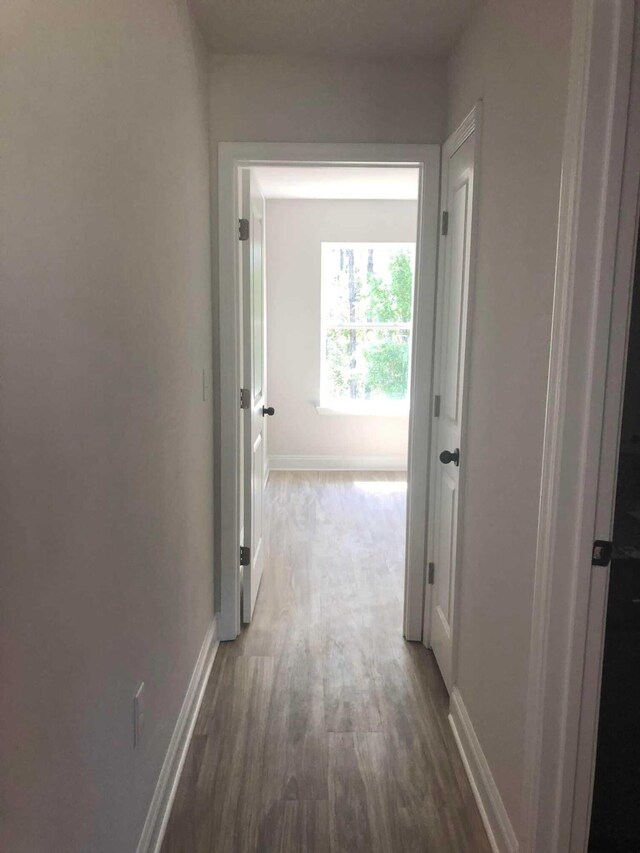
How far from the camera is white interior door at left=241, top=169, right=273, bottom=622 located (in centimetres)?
284

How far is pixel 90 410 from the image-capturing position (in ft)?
3.98

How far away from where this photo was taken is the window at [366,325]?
19.2ft

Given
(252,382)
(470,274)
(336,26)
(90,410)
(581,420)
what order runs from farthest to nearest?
(252,382), (336,26), (470,274), (581,420), (90,410)

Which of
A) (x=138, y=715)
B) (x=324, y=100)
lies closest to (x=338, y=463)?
(x=324, y=100)

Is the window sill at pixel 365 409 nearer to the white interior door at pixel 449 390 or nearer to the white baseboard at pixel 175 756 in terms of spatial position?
the white interior door at pixel 449 390

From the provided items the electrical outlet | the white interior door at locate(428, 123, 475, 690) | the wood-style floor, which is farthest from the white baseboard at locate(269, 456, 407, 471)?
the electrical outlet

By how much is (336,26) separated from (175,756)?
243 centimetres

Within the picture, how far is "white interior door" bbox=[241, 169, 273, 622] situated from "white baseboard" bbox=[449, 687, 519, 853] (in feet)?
3.66

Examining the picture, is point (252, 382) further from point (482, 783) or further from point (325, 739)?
point (482, 783)

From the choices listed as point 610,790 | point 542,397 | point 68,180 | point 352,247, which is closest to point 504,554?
point 542,397

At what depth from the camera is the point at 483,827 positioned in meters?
1.84

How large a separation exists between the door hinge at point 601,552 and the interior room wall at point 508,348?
0.17 metres

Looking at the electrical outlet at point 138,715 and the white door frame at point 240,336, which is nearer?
the electrical outlet at point 138,715

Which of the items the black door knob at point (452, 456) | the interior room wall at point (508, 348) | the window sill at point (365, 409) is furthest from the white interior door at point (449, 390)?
the window sill at point (365, 409)
